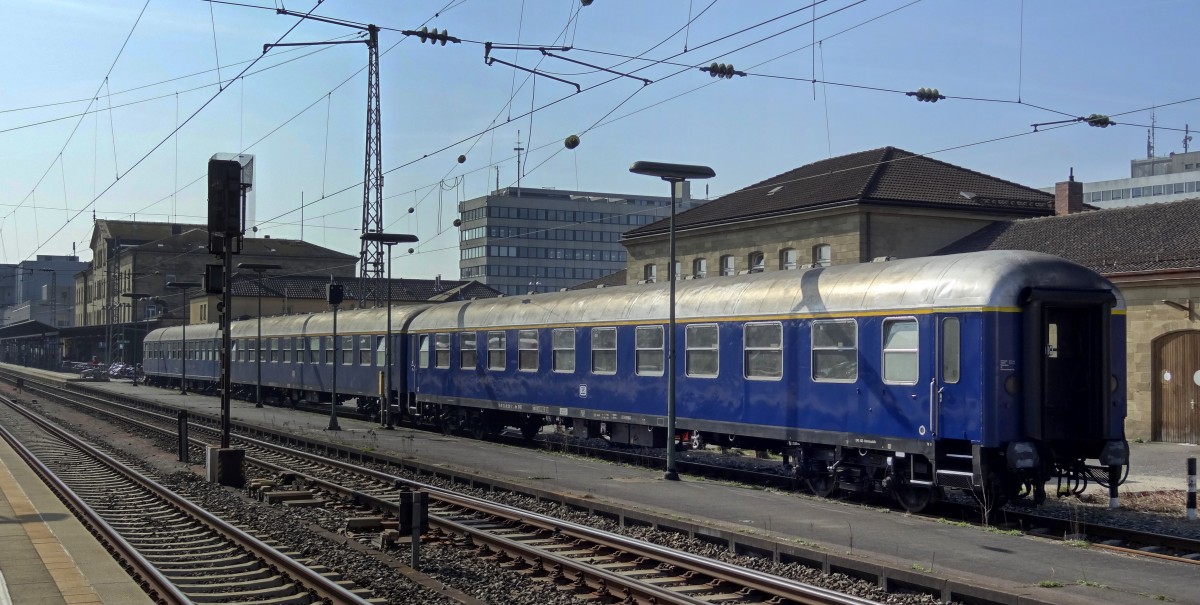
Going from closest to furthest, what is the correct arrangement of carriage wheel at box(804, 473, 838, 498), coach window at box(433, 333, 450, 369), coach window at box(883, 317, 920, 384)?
1. coach window at box(883, 317, 920, 384)
2. carriage wheel at box(804, 473, 838, 498)
3. coach window at box(433, 333, 450, 369)

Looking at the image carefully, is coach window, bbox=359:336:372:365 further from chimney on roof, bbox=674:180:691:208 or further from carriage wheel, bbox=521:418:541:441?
chimney on roof, bbox=674:180:691:208

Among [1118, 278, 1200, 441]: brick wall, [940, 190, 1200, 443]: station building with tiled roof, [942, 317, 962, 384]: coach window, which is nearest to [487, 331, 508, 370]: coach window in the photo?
[942, 317, 962, 384]: coach window

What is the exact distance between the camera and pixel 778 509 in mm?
14953

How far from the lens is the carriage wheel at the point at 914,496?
14875 millimetres

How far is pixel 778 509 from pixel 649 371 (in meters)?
6.07

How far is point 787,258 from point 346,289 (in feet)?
181

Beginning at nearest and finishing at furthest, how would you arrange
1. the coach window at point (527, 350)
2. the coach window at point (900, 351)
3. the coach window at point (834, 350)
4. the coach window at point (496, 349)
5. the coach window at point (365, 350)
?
the coach window at point (900, 351)
the coach window at point (834, 350)
the coach window at point (527, 350)
the coach window at point (496, 349)
the coach window at point (365, 350)

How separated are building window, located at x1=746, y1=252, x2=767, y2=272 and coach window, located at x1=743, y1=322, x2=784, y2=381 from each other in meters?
22.8

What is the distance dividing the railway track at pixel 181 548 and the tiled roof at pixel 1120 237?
22.3 metres

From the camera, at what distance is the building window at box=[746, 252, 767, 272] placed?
4061cm

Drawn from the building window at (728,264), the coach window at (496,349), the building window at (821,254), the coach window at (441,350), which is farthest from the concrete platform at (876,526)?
the building window at (728,264)

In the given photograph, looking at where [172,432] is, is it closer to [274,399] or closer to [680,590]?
[274,399]

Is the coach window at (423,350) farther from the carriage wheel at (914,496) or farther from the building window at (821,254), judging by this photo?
the carriage wheel at (914,496)

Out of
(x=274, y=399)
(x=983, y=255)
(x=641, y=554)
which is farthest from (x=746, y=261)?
(x=641, y=554)
